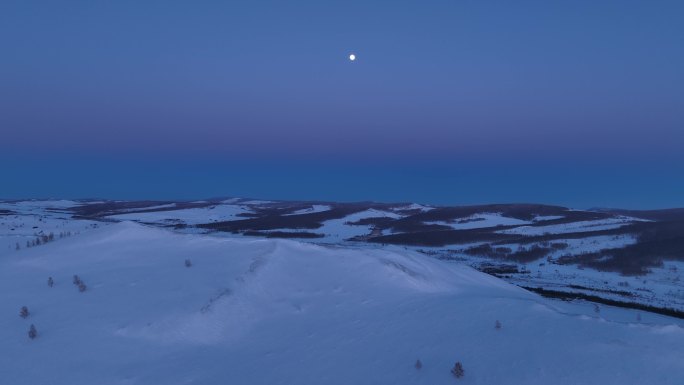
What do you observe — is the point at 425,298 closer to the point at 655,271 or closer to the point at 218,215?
the point at 655,271

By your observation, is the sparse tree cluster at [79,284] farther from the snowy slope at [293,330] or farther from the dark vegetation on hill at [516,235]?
the dark vegetation on hill at [516,235]

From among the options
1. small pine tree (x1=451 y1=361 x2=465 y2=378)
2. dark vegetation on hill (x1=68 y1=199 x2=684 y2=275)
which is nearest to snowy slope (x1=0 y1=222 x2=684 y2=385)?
small pine tree (x1=451 y1=361 x2=465 y2=378)

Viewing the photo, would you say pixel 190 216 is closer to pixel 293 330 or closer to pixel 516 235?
pixel 516 235

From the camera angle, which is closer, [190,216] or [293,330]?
[293,330]

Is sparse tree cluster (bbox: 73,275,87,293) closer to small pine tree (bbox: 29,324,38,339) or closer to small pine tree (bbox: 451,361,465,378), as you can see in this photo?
small pine tree (bbox: 29,324,38,339)

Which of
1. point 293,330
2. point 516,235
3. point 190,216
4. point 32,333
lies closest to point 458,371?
point 293,330

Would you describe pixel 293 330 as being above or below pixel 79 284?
below

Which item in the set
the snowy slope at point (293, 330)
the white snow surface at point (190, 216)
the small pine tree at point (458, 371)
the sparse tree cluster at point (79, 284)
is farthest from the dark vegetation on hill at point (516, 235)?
the sparse tree cluster at point (79, 284)

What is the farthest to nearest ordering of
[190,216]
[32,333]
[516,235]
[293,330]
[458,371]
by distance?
1. [190,216]
2. [516,235]
3. [293,330]
4. [32,333]
5. [458,371]

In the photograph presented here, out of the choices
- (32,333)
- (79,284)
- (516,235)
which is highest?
(79,284)
